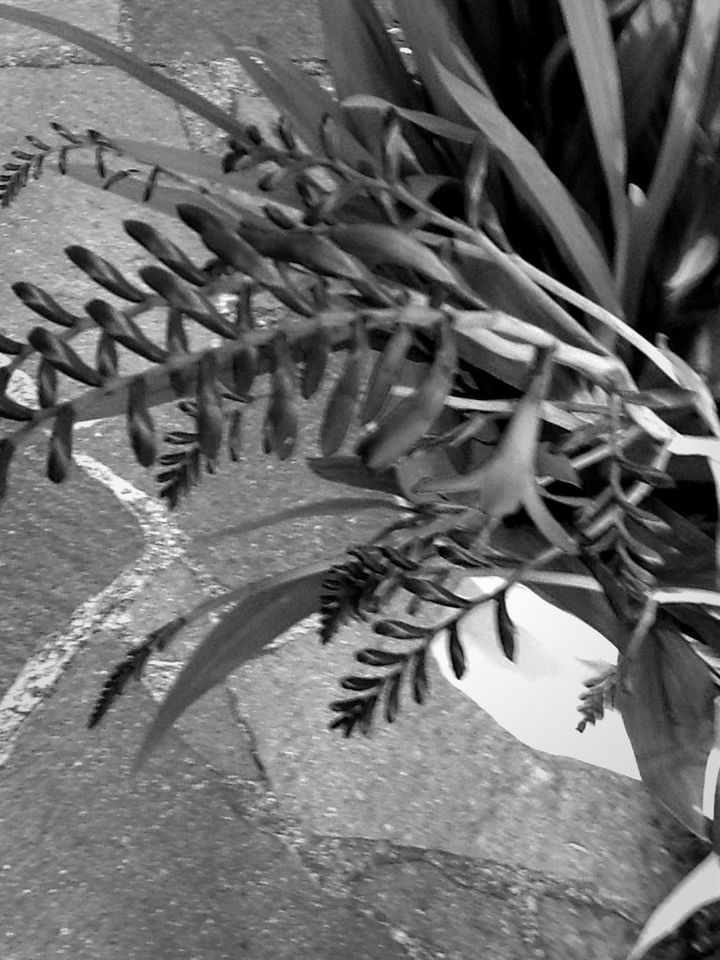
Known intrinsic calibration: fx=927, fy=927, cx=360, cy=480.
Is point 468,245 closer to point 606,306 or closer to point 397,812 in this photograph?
point 606,306

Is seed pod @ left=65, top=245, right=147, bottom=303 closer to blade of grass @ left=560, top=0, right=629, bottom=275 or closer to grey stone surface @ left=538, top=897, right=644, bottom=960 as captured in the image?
blade of grass @ left=560, top=0, right=629, bottom=275

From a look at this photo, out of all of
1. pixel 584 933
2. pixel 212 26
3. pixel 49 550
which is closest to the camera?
pixel 584 933

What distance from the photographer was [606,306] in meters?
0.39

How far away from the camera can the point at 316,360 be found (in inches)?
7.9

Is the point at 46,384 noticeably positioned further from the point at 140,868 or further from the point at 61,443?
the point at 140,868

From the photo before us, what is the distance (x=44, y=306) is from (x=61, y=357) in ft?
0.07

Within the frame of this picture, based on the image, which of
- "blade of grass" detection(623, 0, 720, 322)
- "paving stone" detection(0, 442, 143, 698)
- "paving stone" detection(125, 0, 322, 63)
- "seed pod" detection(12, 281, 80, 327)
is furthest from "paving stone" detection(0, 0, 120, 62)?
"seed pod" detection(12, 281, 80, 327)

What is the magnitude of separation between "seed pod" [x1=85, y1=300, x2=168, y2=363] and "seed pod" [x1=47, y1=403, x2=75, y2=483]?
0.02m

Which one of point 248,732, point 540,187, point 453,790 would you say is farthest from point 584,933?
point 540,187

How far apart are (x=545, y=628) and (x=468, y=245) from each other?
208 mm

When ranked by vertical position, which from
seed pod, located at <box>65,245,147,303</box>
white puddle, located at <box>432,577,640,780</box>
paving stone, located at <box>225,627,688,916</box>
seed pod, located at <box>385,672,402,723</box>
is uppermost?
seed pod, located at <box>65,245,147,303</box>

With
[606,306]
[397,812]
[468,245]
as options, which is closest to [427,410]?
[468,245]

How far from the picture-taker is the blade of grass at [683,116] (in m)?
0.36

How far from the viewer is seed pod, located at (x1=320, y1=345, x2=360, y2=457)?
0.20 metres
